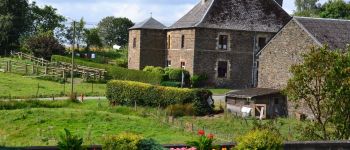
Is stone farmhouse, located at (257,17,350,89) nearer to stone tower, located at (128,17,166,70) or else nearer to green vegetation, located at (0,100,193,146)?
green vegetation, located at (0,100,193,146)

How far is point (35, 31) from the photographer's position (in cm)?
8800

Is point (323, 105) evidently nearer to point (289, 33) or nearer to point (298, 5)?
point (289, 33)

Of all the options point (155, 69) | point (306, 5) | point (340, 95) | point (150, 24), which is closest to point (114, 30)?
point (306, 5)

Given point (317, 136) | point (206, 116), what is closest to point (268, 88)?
point (206, 116)

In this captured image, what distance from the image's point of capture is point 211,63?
174 ft

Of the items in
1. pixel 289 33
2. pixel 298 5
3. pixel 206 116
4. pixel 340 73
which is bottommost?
pixel 206 116

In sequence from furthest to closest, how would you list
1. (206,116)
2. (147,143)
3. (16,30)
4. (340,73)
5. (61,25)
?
(61,25) → (16,30) → (206,116) → (340,73) → (147,143)

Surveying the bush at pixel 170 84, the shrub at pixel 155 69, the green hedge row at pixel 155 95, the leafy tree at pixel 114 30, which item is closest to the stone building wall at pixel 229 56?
the shrub at pixel 155 69

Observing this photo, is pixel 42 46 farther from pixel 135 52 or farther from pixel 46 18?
pixel 46 18

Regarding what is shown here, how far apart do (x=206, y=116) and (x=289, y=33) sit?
24.5 ft

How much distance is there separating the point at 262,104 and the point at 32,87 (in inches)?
684

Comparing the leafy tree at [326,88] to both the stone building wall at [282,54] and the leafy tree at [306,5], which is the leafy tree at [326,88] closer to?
the stone building wall at [282,54]

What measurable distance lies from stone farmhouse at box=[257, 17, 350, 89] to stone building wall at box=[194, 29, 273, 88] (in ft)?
40.6

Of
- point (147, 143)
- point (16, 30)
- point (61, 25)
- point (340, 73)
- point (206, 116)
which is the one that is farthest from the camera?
point (61, 25)
